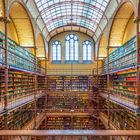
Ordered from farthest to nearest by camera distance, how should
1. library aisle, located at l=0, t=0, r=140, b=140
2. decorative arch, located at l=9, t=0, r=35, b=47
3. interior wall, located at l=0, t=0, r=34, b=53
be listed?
interior wall, located at l=0, t=0, r=34, b=53
decorative arch, located at l=9, t=0, r=35, b=47
library aisle, located at l=0, t=0, r=140, b=140

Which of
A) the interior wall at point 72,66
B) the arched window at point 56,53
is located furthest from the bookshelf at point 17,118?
the arched window at point 56,53

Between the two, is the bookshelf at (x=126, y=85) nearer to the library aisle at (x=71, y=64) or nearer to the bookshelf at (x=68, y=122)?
the library aisle at (x=71, y=64)

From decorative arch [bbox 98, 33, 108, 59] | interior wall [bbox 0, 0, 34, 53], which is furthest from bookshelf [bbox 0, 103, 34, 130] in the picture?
decorative arch [bbox 98, 33, 108, 59]

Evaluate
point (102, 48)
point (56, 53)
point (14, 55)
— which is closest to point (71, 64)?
point (56, 53)

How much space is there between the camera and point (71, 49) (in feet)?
75.9

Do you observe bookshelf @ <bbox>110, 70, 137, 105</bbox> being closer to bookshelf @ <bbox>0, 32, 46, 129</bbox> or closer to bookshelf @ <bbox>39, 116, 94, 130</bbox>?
bookshelf @ <bbox>39, 116, 94, 130</bbox>

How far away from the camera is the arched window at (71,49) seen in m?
23.1

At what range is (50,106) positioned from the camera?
818 inches

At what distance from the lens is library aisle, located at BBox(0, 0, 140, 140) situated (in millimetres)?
12008

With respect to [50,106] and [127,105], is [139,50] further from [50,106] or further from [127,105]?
[50,106]

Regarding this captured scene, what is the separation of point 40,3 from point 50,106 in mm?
10049

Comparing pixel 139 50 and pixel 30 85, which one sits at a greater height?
pixel 139 50

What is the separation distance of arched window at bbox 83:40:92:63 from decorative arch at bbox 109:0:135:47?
6751mm

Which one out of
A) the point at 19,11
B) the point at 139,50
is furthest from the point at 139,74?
the point at 19,11
